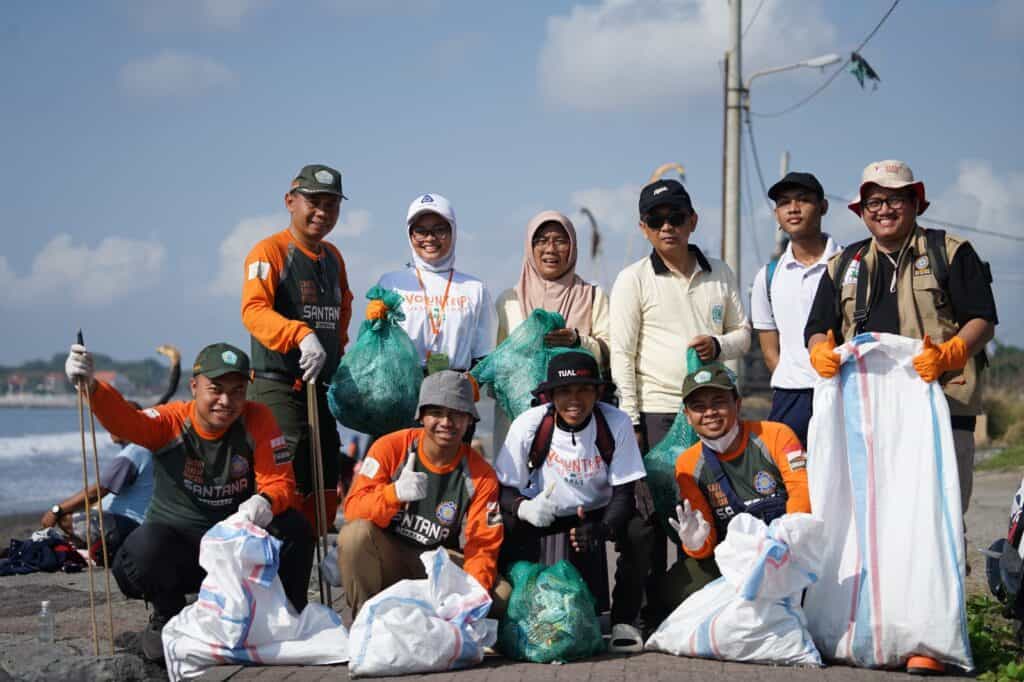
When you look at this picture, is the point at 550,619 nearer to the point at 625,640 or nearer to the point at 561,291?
the point at 625,640

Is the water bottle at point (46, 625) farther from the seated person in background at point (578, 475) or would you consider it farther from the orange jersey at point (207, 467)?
the seated person in background at point (578, 475)

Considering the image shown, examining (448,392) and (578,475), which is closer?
(448,392)

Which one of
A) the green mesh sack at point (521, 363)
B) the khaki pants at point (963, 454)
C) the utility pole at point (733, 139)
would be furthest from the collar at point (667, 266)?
the utility pole at point (733, 139)

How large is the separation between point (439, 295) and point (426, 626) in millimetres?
1945

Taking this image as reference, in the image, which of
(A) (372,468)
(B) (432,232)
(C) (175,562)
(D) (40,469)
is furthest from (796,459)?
(D) (40,469)

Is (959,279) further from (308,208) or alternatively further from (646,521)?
(308,208)

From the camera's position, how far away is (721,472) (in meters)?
5.14

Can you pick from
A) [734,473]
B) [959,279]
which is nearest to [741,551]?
[734,473]

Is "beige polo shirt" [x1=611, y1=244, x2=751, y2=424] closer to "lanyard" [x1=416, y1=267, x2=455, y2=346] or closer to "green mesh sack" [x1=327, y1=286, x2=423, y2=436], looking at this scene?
"lanyard" [x1=416, y1=267, x2=455, y2=346]

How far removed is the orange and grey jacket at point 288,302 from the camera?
214 inches

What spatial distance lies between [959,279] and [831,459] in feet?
3.15

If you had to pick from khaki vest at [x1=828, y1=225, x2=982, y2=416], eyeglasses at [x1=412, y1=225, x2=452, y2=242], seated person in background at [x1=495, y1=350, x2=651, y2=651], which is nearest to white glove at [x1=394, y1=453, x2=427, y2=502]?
seated person in background at [x1=495, y1=350, x2=651, y2=651]

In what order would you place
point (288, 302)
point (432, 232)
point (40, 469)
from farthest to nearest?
point (40, 469), point (432, 232), point (288, 302)

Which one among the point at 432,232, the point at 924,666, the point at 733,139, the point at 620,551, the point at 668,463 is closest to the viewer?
the point at 924,666
